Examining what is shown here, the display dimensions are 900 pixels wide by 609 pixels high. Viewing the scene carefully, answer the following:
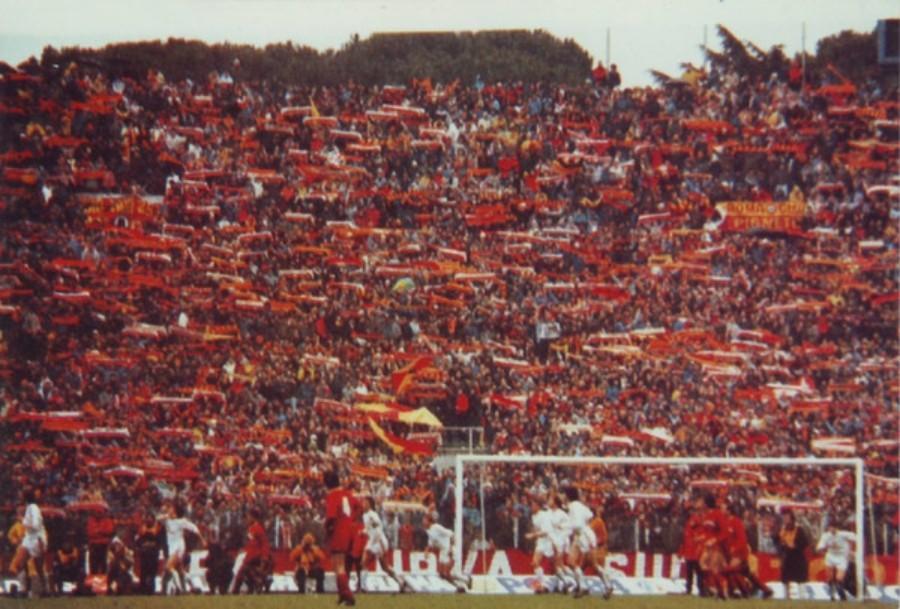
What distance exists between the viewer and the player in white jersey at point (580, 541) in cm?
945

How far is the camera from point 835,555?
948 centimetres

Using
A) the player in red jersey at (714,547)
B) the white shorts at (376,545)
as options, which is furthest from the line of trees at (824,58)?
the white shorts at (376,545)

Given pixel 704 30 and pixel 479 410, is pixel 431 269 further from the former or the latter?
pixel 704 30

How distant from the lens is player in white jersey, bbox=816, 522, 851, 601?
9.40 metres

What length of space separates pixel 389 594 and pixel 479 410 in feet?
6.04

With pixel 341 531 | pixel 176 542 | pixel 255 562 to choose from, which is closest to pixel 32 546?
pixel 176 542

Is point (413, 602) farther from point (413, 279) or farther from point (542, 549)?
point (413, 279)

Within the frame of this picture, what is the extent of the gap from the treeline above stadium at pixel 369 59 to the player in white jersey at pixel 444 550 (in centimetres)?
391

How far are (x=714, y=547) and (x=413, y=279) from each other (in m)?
3.61

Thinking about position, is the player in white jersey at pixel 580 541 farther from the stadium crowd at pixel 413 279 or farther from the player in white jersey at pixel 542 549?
the stadium crowd at pixel 413 279

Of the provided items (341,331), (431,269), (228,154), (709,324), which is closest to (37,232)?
(228,154)

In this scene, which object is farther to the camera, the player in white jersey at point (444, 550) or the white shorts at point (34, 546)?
the white shorts at point (34, 546)

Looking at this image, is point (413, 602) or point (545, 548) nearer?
point (413, 602)

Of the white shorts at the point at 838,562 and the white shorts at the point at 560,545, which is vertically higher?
the white shorts at the point at 560,545
